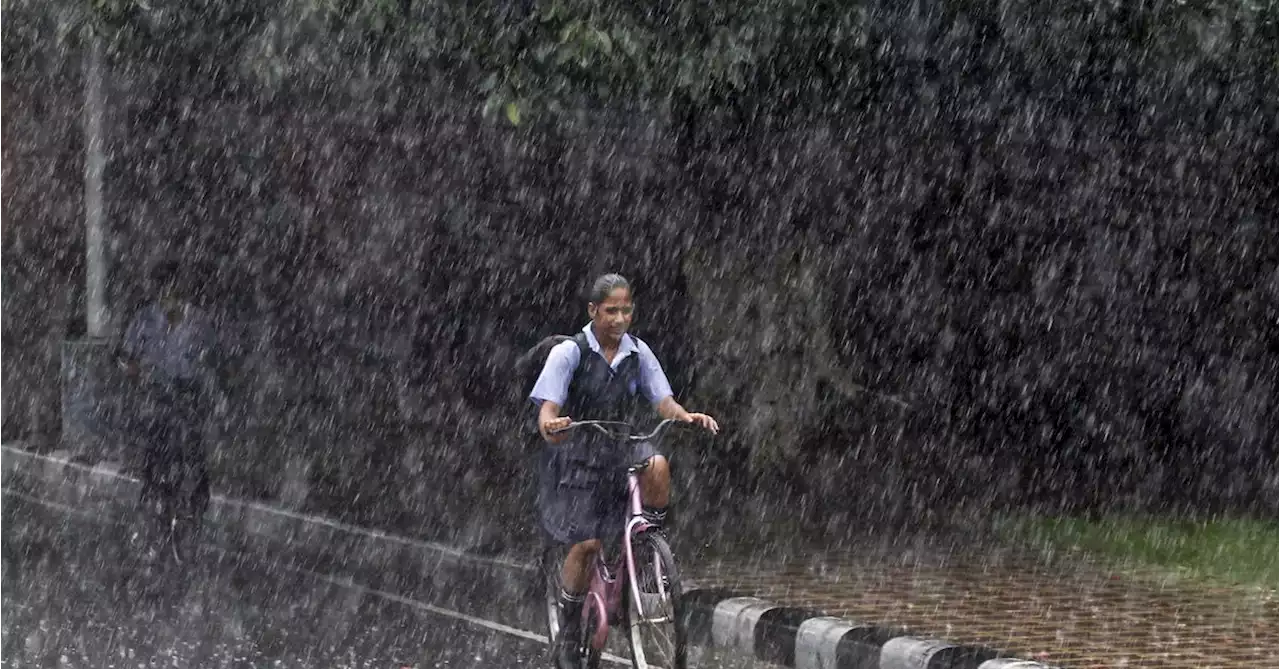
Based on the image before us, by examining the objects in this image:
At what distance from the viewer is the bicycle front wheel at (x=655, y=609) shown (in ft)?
23.1

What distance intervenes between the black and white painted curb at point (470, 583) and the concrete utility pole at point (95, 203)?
185 centimetres

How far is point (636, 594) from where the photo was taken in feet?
23.8

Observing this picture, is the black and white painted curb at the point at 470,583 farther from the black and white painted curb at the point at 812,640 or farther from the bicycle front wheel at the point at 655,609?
the bicycle front wheel at the point at 655,609

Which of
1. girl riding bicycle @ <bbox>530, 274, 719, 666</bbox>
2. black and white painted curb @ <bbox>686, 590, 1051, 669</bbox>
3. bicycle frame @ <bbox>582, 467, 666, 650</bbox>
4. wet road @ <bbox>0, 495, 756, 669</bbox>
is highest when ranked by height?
girl riding bicycle @ <bbox>530, 274, 719, 666</bbox>

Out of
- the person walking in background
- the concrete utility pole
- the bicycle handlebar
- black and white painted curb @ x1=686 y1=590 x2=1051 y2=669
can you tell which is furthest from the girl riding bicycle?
the concrete utility pole

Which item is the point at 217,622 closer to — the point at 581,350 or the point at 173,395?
the point at 173,395

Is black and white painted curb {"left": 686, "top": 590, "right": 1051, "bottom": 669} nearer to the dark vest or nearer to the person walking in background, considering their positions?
the dark vest

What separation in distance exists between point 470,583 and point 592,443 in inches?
128

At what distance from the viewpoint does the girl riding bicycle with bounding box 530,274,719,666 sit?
7.27 m

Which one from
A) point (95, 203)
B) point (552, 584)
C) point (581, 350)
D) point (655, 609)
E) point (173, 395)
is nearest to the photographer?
point (655, 609)

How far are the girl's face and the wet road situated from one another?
1671 millimetres

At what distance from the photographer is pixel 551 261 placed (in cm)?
1538

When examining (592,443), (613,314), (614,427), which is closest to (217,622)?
(592,443)

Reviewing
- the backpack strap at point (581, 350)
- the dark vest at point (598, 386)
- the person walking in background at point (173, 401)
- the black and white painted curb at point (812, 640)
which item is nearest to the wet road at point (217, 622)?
the black and white painted curb at point (812, 640)
